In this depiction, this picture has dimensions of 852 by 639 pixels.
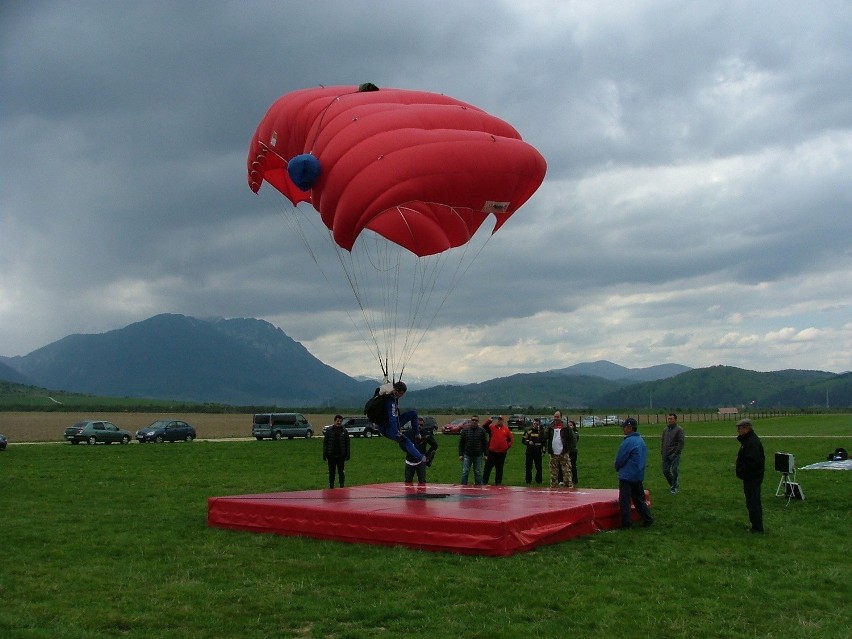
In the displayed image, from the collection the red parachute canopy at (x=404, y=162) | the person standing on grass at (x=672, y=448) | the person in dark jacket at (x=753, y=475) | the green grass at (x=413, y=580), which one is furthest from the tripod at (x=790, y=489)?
the red parachute canopy at (x=404, y=162)

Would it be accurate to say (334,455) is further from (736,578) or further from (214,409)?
(214,409)

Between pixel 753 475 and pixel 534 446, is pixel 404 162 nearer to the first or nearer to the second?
pixel 753 475

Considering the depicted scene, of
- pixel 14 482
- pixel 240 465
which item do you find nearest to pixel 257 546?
pixel 14 482

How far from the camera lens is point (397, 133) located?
1202cm

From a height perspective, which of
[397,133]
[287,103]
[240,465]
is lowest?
[240,465]

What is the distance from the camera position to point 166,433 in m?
39.4

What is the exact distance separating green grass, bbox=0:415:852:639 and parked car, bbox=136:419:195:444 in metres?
26.1

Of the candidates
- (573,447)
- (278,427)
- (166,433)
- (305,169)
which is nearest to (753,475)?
(573,447)

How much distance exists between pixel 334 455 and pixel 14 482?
730 cm

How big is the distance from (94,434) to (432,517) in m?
31.1

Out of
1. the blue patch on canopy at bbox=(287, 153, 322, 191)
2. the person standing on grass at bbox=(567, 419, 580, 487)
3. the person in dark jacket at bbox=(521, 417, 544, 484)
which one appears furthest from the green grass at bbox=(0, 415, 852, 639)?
the blue patch on canopy at bbox=(287, 153, 322, 191)

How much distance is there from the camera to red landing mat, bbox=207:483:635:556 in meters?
8.93

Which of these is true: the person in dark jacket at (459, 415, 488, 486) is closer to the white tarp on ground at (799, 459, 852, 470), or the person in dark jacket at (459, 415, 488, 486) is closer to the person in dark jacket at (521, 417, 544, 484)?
the person in dark jacket at (521, 417, 544, 484)

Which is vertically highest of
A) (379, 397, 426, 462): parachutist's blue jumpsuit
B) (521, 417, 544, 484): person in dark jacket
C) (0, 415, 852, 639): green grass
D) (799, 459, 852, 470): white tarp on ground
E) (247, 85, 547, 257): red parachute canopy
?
(247, 85, 547, 257): red parachute canopy
